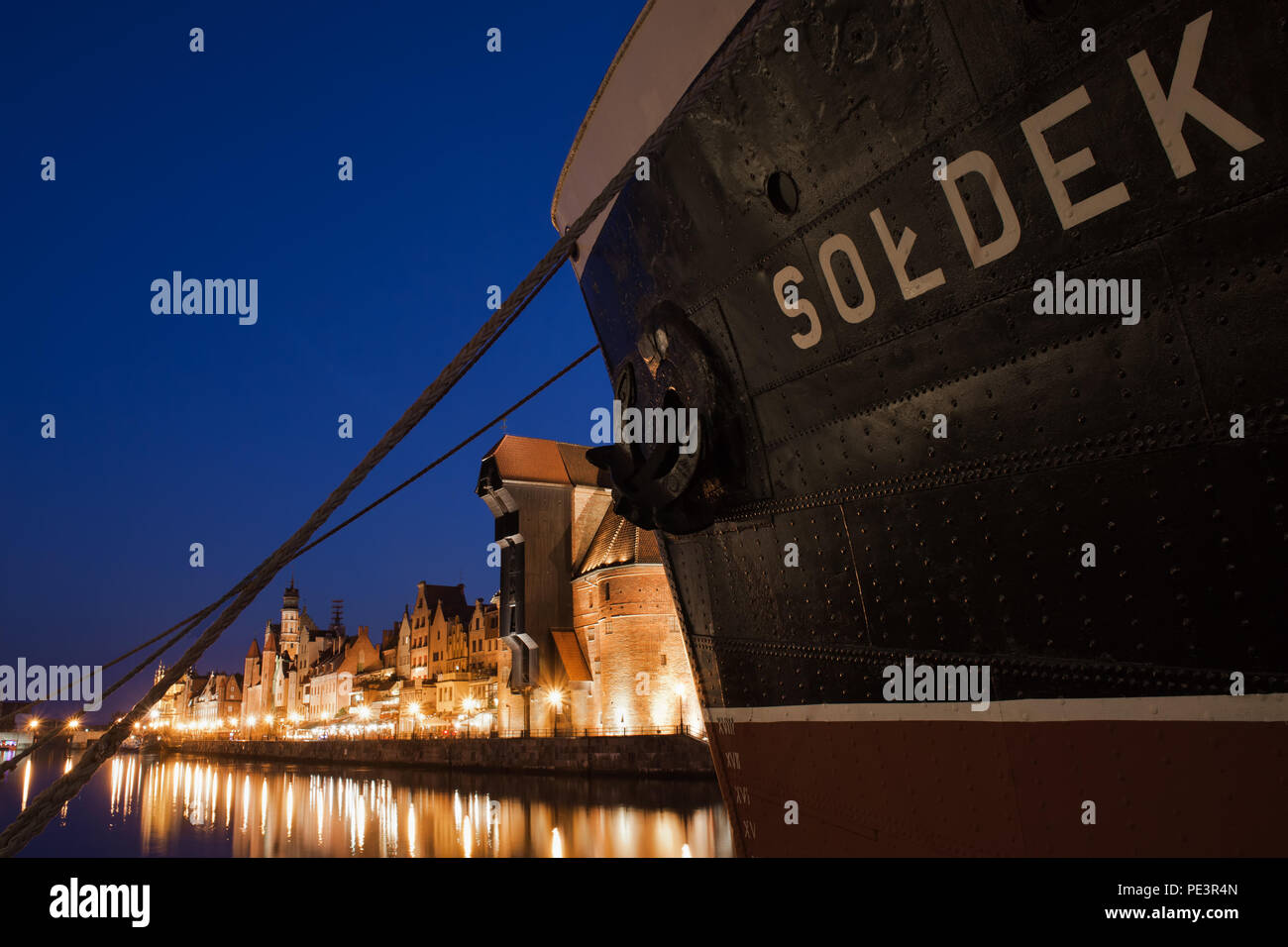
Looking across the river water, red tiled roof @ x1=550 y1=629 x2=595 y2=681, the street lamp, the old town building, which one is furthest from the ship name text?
the street lamp

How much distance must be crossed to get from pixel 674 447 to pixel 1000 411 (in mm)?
2239

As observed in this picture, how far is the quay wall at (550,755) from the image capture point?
3300cm

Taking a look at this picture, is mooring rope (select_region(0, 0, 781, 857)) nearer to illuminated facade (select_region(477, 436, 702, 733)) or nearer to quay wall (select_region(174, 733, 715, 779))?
quay wall (select_region(174, 733, 715, 779))

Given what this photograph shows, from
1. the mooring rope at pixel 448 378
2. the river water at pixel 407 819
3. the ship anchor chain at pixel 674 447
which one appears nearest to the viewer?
the mooring rope at pixel 448 378

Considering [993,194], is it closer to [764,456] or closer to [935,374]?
[935,374]

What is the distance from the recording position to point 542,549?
43531 millimetres

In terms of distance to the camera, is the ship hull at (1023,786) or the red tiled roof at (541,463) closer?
the ship hull at (1023,786)

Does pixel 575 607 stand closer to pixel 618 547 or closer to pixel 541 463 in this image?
pixel 618 547

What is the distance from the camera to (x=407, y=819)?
27953 millimetres
